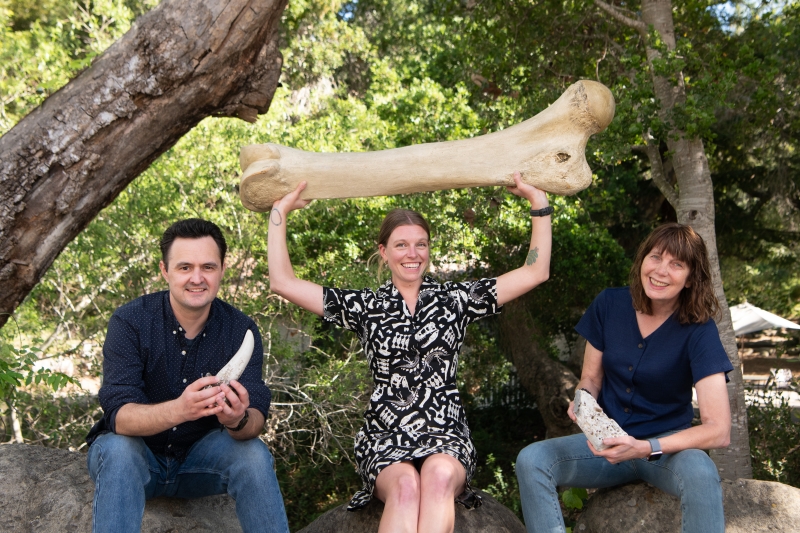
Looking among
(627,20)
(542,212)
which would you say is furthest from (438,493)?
(627,20)

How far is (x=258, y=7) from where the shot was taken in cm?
374

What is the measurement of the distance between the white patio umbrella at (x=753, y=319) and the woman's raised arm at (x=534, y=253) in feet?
42.3

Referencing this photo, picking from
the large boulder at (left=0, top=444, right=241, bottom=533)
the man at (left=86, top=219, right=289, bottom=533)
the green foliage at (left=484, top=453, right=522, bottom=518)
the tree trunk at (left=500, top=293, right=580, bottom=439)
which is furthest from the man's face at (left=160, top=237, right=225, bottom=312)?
the tree trunk at (left=500, top=293, right=580, bottom=439)

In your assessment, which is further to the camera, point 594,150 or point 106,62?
point 594,150

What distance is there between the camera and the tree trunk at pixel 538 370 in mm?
8570

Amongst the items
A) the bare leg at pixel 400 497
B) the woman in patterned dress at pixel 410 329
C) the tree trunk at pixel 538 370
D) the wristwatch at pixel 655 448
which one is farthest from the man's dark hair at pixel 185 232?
the tree trunk at pixel 538 370

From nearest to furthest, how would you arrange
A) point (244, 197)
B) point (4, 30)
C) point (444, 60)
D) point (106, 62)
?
point (244, 197)
point (106, 62)
point (4, 30)
point (444, 60)

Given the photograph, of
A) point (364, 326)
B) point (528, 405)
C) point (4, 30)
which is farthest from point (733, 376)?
point (4, 30)

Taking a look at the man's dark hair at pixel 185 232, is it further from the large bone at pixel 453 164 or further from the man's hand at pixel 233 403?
the man's hand at pixel 233 403

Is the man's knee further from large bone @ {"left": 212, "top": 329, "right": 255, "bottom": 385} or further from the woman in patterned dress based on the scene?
the woman in patterned dress

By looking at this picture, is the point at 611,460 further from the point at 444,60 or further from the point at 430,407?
the point at 444,60

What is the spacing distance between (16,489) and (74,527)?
1.21 feet

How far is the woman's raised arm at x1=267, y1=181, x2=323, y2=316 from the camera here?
3242 millimetres

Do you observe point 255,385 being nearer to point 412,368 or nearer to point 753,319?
point 412,368
